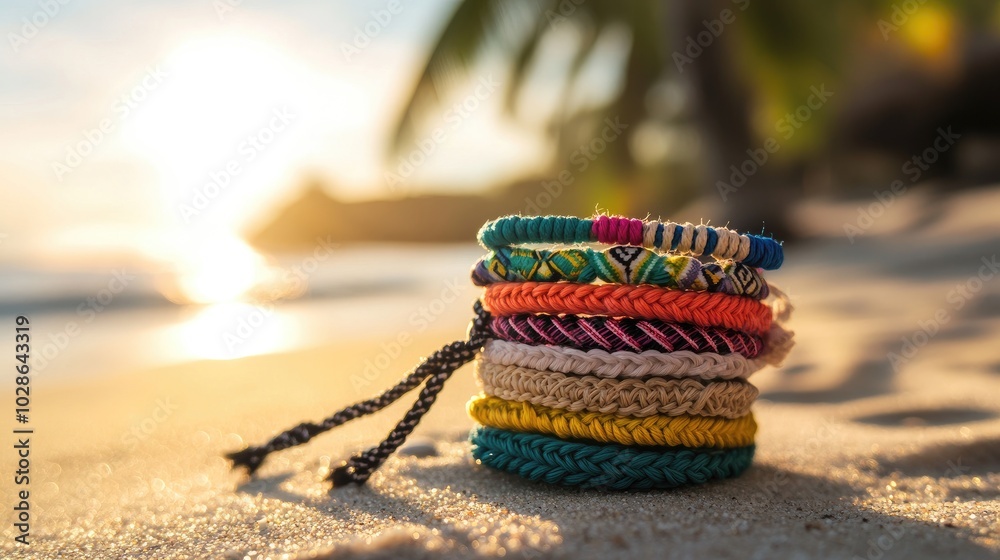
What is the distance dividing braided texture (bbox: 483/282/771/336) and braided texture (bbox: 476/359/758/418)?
13cm

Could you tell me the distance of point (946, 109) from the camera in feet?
47.3

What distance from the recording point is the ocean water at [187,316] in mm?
5328

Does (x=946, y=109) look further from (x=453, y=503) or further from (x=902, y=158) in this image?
(x=453, y=503)

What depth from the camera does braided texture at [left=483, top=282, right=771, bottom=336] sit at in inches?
61.0

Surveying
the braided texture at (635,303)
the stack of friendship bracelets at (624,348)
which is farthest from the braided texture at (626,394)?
the braided texture at (635,303)

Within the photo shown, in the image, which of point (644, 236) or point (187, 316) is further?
point (187, 316)

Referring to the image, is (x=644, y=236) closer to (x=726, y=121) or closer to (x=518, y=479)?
(x=518, y=479)

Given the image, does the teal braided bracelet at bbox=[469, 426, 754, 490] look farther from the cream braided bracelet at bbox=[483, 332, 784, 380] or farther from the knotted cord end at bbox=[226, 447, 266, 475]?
the knotted cord end at bbox=[226, 447, 266, 475]

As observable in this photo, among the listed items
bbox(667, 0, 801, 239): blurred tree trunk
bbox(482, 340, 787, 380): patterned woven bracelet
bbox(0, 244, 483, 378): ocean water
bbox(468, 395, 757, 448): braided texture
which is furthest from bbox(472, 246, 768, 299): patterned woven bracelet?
bbox(667, 0, 801, 239): blurred tree trunk

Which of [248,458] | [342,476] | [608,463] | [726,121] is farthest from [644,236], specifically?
[726,121]

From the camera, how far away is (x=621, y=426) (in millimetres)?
1553

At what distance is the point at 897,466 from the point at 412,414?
1.22 meters

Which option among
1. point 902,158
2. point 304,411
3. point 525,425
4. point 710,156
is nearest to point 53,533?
point 525,425

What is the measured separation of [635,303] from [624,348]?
0.32ft
